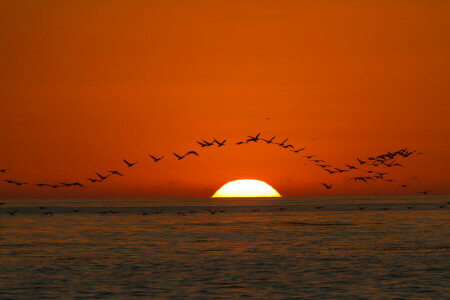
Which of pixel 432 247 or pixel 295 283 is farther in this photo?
pixel 432 247

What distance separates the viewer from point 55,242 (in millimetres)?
60906

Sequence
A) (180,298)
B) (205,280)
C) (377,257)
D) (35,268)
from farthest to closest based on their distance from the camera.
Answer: (377,257)
(35,268)
(205,280)
(180,298)

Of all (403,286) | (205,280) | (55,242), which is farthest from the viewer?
(55,242)

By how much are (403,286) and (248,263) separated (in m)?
11.7

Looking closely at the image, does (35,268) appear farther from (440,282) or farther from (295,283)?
(440,282)

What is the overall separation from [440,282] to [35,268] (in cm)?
2214

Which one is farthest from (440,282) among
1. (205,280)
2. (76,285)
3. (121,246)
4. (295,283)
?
(121,246)

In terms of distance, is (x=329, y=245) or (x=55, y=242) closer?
(x=329, y=245)

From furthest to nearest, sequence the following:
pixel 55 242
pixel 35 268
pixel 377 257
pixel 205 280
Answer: pixel 55 242, pixel 377 257, pixel 35 268, pixel 205 280

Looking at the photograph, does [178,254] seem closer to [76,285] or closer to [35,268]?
[35,268]

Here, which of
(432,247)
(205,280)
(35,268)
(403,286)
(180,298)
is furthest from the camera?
(432,247)

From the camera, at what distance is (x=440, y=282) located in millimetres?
35062

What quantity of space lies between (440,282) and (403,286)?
2362 millimetres

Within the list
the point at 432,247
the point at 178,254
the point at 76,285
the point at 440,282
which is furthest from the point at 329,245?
the point at 76,285
